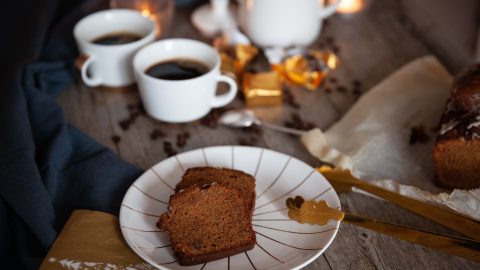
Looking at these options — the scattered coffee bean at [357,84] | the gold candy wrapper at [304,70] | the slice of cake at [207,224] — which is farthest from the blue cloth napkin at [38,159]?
the scattered coffee bean at [357,84]

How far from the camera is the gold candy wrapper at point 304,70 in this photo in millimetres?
1272

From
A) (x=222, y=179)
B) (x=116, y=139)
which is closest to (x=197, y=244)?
(x=222, y=179)

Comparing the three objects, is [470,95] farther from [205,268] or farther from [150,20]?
[150,20]

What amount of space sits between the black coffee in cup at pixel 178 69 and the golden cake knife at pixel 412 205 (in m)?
0.36

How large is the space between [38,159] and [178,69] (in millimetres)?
345

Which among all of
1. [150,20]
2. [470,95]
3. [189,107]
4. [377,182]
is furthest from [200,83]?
[470,95]

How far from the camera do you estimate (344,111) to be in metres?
1.23

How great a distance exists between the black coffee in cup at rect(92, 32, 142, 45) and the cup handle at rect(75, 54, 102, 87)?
0.07 m

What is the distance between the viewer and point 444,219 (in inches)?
34.5

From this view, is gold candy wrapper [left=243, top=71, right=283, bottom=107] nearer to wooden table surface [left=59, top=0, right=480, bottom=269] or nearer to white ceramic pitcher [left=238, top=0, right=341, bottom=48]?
wooden table surface [left=59, top=0, right=480, bottom=269]

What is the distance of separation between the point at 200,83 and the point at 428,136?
0.50m

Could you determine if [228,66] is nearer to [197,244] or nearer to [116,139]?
[116,139]

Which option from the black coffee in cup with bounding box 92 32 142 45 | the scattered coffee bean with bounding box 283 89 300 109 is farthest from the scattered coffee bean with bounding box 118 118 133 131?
the scattered coffee bean with bounding box 283 89 300 109

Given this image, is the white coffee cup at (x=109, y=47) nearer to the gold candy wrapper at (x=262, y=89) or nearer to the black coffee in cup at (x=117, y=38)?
the black coffee in cup at (x=117, y=38)
